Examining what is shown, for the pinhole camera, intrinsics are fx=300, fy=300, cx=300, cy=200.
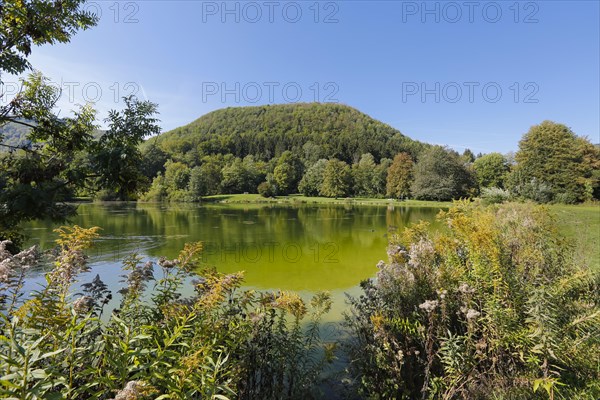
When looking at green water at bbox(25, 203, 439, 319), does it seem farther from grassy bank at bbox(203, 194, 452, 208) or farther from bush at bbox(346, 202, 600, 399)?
grassy bank at bbox(203, 194, 452, 208)

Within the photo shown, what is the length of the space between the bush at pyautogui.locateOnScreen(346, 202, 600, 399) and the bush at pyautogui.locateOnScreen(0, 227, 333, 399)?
83cm

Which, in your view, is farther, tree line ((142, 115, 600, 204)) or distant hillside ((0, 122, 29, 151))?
tree line ((142, 115, 600, 204))

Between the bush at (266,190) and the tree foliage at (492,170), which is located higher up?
the tree foliage at (492,170)

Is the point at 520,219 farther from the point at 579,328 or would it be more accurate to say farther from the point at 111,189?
the point at 111,189

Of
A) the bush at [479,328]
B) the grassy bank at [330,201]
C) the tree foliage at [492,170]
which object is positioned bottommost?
the bush at [479,328]

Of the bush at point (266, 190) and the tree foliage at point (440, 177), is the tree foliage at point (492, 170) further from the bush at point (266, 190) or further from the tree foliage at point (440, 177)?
the bush at point (266, 190)

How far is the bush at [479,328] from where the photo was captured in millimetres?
2576

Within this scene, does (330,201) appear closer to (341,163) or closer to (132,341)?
(341,163)

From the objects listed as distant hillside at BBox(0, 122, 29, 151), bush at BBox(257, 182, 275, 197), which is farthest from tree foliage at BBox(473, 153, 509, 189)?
distant hillside at BBox(0, 122, 29, 151)

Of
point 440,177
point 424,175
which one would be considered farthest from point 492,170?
point 424,175

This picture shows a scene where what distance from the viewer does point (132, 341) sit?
1.52 m

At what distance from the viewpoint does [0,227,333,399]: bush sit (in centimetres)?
123

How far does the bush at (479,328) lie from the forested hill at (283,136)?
3275 inches

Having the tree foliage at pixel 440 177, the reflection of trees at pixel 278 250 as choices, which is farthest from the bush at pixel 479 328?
the tree foliage at pixel 440 177
